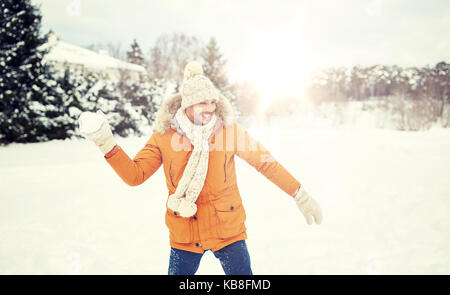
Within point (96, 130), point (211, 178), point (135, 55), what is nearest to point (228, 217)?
point (211, 178)

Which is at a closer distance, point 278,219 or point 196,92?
point 196,92

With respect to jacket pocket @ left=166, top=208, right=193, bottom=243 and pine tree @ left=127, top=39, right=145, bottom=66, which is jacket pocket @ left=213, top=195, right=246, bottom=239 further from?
pine tree @ left=127, top=39, right=145, bottom=66

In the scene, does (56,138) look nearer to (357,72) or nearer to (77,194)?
(77,194)

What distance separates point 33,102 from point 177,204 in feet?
36.0

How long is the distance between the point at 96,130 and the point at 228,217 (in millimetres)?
1014

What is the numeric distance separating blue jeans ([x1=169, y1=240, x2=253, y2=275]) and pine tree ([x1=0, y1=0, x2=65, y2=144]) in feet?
35.0

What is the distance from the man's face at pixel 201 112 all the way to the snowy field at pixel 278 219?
187 centimetres

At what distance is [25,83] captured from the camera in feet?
33.9

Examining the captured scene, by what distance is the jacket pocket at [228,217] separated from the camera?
5.97 ft

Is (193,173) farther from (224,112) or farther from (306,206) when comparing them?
(306,206)

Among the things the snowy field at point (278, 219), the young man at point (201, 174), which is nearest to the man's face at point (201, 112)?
the young man at point (201, 174)

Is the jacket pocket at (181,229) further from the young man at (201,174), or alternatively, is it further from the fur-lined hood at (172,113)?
the fur-lined hood at (172,113)

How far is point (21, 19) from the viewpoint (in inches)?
413
